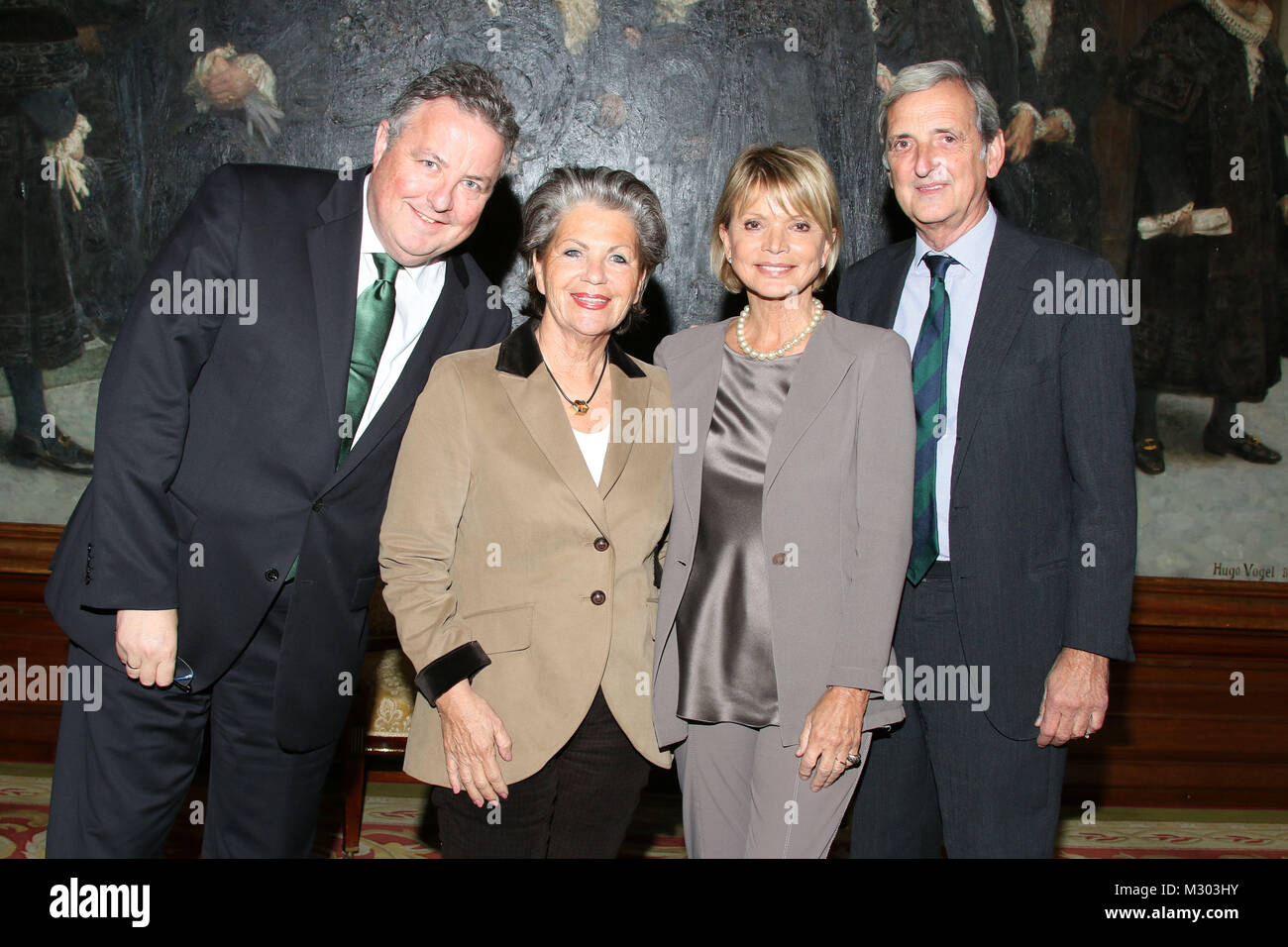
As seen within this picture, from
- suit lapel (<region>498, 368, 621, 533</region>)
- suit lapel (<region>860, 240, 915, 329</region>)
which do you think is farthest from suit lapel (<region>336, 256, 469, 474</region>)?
suit lapel (<region>860, 240, 915, 329</region>)

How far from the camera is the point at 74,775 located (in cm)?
222

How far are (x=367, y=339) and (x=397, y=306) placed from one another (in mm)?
143

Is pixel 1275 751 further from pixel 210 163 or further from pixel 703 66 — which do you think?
pixel 210 163

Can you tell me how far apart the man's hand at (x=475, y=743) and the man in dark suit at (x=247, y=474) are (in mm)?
449

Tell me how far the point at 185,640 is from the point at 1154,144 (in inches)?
Answer: 170

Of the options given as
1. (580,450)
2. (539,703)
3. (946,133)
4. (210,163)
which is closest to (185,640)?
(539,703)

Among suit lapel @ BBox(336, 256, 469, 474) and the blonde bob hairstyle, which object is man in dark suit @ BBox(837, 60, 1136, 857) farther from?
suit lapel @ BBox(336, 256, 469, 474)

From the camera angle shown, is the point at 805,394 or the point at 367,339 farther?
the point at 367,339

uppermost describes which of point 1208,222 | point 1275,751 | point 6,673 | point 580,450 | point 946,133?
point 1208,222

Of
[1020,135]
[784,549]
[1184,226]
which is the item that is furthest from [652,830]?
[1184,226]

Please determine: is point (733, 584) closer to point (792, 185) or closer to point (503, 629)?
point (503, 629)

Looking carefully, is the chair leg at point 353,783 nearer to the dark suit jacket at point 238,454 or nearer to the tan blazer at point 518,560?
the dark suit jacket at point 238,454

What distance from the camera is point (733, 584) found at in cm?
211

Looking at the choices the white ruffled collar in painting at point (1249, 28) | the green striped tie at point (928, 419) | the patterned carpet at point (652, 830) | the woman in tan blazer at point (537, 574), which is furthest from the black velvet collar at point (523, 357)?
the white ruffled collar in painting at point (1249, 28)
